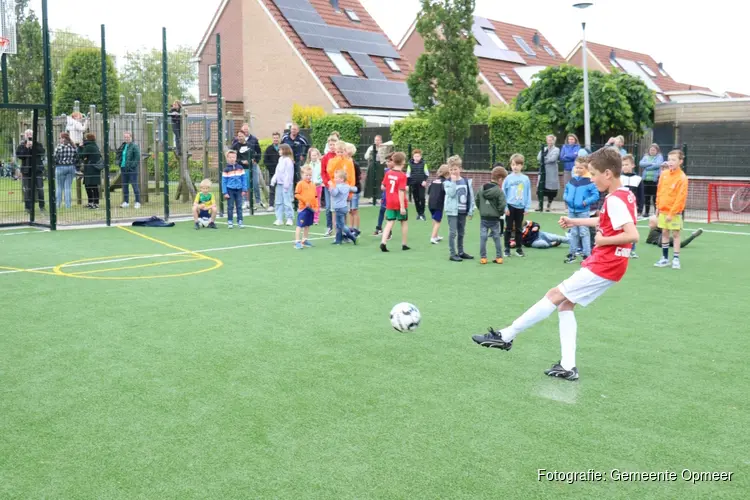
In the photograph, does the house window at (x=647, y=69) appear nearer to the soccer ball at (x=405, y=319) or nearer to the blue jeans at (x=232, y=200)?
the blue jeans at (x=232, y=200)

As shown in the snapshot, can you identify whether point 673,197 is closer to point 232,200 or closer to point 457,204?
point 457,204

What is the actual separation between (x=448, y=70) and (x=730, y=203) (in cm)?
874

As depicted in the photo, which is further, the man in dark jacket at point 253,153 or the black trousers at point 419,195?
the man in dark jacket at point 253,153

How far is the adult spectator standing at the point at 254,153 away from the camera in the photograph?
63.9 ft

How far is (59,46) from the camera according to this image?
1598 centimetres

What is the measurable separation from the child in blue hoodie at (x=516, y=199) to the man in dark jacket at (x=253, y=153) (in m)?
8.67

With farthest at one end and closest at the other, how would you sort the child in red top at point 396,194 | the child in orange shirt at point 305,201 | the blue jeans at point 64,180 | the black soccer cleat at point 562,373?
the blue jeans at point 64,180, the child in orange shirt at point 305,201, the child in red top at point 396,194, the black soccer cleat at point 562,373

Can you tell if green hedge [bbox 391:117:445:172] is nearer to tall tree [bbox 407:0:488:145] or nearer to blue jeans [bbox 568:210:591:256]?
tall tree [bbox 407:0:488:145]

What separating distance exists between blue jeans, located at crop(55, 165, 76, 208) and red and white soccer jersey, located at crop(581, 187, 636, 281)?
15.9 metres

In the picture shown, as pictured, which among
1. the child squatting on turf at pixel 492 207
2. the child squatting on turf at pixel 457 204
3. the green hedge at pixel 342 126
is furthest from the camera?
the green hedge at pixel 342 126

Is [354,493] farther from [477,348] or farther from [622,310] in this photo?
[622,310]

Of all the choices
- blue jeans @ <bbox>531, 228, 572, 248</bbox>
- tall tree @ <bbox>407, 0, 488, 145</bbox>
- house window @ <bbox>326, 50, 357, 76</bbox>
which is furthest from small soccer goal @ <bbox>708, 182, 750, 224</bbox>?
house window @ <bbox>326, 50, 357, 76</bbox>

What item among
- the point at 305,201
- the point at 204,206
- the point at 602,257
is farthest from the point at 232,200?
the point at 602,257

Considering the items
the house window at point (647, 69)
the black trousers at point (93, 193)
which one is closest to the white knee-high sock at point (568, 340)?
the black trousers at point (93, 193)
